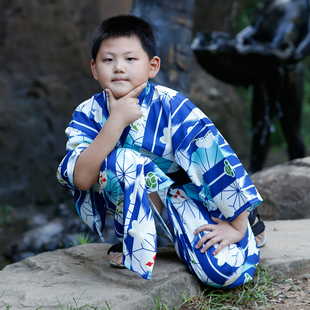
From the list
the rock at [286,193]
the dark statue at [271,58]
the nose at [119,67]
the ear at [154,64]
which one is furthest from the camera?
Answer: the dark statue at [271,58]

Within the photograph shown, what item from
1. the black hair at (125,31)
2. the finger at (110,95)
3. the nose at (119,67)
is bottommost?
the finger at (110,95)

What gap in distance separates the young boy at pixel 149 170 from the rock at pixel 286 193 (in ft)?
3.26

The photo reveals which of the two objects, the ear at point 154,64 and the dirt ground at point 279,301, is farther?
the ear at point 154,64

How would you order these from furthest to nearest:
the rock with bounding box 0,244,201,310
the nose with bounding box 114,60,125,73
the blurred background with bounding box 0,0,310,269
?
the blurred background with bounding box 0,0,310,269
the nose with bounding box 114,60,125,73
the rock with bounding box 0,244,201,310

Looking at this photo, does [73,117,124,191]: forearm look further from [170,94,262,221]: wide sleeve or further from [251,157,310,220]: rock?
[251,157,310,220]: rock

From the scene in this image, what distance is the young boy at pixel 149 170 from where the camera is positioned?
135cm

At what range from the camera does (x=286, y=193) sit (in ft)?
8.02

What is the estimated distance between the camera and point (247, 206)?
4.57 ft

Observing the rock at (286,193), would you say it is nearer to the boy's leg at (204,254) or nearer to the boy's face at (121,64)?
the boy's leg at (204,254)

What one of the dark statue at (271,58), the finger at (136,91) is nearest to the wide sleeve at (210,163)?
the finger at (136,91)

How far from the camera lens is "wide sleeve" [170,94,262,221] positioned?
4.59ft

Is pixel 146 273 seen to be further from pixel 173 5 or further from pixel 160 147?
pixel 173 5

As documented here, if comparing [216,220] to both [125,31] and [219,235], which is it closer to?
[219,235]

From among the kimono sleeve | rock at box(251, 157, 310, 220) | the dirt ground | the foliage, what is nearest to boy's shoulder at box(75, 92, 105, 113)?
the kimono sleeve
